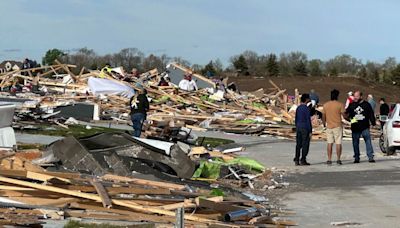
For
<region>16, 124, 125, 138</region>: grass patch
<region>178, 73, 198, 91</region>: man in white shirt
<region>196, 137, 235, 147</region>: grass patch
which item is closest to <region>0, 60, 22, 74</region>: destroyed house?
<region>178, 73, 198, 91</region>: man in white shirt

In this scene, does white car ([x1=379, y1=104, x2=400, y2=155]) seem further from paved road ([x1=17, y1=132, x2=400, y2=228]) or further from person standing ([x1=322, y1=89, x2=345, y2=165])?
person standing ([x1=322, y1=89, x2=345, y2=165])

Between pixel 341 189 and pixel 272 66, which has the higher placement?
pixel 272 66

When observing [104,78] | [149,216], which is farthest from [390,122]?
[104,78]

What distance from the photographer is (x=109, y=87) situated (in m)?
34.0

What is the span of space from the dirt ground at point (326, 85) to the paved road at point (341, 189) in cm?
4838

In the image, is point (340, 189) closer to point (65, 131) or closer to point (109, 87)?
point (65, 131)

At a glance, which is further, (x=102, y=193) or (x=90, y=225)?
(x=102, y=193)

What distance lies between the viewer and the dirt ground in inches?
2766

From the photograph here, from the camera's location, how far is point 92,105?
29.0 metres

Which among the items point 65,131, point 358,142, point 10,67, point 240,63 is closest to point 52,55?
point 10,67

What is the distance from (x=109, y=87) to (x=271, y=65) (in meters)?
64.3

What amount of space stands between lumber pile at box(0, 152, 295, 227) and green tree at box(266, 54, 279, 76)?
83916 millimetres

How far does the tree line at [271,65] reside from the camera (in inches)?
3169

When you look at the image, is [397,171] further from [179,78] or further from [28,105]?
[179,78]
